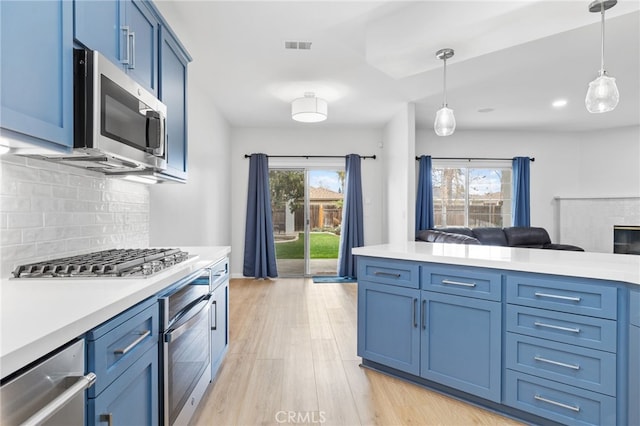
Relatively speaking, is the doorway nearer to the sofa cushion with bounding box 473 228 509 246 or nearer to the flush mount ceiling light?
the flush mount ceiling light

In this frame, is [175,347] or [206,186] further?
[206,186]

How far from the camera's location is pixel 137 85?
1.73 m

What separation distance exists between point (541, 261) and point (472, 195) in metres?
4.87

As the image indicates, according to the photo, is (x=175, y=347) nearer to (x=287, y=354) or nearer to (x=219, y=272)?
(x=219, y=272)

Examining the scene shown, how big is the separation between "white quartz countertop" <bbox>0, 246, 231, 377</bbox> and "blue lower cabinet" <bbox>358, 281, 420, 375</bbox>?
55.7 inches

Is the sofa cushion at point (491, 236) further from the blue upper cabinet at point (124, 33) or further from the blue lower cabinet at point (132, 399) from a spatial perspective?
the blue lower cabinet at point (132, 399)

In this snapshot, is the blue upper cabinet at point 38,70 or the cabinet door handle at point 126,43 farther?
the cabinet door handle at point 126,43

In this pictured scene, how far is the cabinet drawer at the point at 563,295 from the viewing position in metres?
1.65

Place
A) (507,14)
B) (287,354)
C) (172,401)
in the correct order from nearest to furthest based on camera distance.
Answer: (172,401) → (507,14) → (287,354)

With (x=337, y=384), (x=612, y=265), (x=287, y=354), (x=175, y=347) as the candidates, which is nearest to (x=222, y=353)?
(x=287, y=354)

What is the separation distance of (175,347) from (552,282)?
1856 mm

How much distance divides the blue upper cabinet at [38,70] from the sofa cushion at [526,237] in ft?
19.5

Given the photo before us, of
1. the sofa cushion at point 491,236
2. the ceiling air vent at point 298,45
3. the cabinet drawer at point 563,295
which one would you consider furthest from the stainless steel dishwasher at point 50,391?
the sofa cushion at point 491,236
